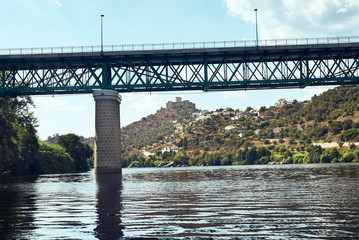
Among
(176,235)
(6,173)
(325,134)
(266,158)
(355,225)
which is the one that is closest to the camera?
(176,235)

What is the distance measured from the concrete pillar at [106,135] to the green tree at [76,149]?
44.0 meters

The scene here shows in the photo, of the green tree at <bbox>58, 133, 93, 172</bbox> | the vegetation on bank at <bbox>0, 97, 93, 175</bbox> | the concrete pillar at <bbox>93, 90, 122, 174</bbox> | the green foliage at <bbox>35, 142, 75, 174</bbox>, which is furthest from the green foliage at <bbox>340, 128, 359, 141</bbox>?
the concrete pillar at <bbox>93, 90, 122, 174</bbox>

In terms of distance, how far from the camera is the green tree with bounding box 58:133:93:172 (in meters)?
110

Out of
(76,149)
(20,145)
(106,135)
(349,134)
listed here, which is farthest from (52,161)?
(349,134)

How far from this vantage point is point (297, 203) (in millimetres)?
16688

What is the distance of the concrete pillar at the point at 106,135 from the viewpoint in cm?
6619

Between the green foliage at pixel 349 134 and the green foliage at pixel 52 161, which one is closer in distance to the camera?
the green foliage at pixel 52 161

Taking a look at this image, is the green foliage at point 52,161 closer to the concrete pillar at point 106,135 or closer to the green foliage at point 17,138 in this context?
the green foliage at point 17,138

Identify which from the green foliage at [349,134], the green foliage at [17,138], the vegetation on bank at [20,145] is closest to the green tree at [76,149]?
the vegetation on bank at [20,145]

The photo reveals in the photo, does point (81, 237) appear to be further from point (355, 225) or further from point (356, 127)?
point (356, 127)

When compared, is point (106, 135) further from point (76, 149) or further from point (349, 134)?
point (349, 134)

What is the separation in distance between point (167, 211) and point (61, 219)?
371 centimetres

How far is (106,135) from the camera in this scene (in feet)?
218

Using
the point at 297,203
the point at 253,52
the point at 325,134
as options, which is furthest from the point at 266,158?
the point at 297,203
